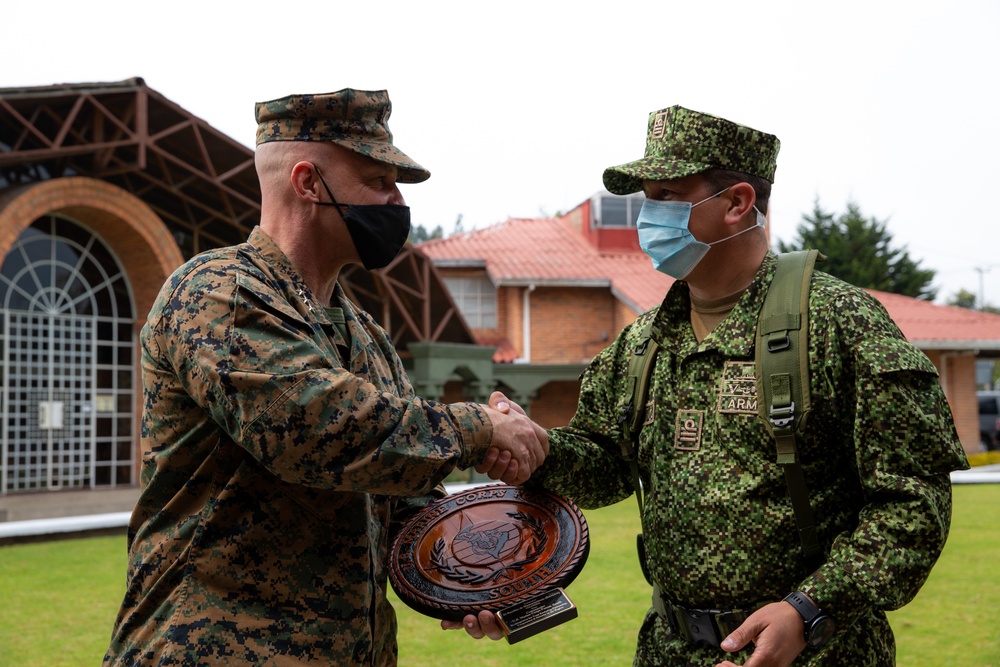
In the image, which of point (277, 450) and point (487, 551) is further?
point (487, 551)

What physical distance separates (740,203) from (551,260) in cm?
2323

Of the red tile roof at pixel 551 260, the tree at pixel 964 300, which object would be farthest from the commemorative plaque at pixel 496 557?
the tree at pixel 964 300

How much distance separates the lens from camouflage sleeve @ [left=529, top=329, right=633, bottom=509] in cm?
346

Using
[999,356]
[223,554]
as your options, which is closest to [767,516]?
[223,554]

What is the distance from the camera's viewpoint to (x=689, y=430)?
3.07 meters

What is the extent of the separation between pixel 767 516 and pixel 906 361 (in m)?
0.61

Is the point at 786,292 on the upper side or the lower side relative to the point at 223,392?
upper

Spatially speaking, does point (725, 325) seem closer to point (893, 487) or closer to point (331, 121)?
point (893, 487)

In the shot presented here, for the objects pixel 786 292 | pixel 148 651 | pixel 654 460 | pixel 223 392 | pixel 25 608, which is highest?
pixel 786 292

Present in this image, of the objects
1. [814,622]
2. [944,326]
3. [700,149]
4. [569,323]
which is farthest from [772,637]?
[944,326]

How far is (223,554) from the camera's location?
2.68 metres

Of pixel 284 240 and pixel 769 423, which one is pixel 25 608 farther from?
pixel 769 423

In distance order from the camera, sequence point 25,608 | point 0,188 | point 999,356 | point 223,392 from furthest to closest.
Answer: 1. point 999,356
2. point 0,188
3. point 25,608
4. point 223,392

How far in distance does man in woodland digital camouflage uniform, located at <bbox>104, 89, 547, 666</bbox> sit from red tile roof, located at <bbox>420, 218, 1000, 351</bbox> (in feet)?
66.6
